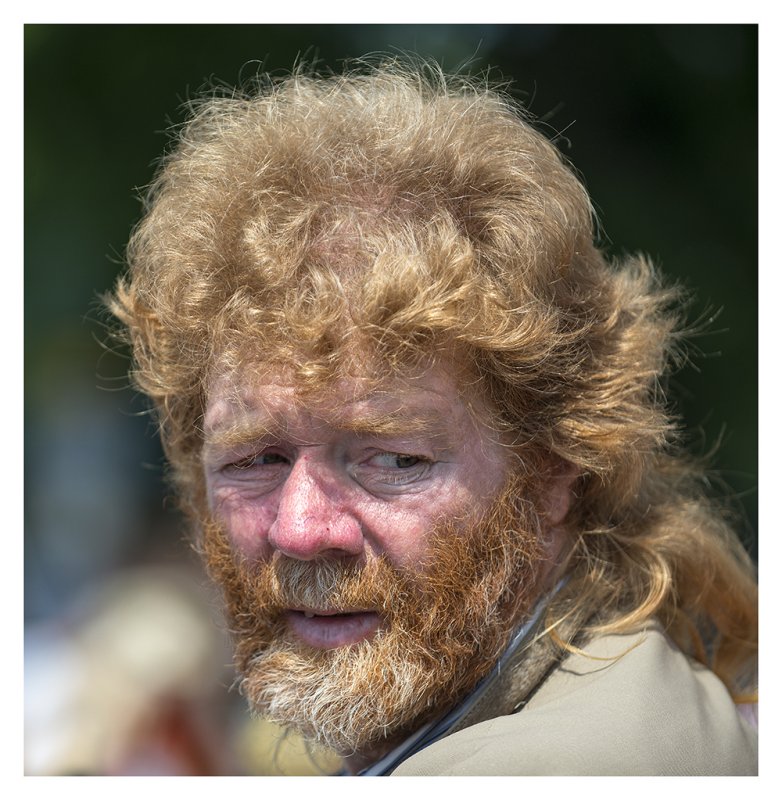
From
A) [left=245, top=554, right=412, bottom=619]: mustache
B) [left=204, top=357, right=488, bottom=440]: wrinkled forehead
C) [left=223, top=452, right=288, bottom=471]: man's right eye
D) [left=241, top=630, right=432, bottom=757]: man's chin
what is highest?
[left=204, top=357, right=488, bottom=440]: wrinkled forehead

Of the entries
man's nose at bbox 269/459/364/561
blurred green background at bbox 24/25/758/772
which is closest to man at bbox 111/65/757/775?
man's nose at bbox 269/459/364/561

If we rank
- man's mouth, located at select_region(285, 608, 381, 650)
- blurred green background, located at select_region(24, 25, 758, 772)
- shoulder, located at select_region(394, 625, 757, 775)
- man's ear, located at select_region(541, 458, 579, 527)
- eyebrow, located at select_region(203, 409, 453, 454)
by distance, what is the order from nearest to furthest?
shoulder, located at select_region(394, 625, 757, 775) → eyebrow, located at select_region(203, 409, 453, 454) → man's mouth, located at select_region(285, 608, 381, 650) → man's ear, located at select_region(541, 458, 579, 527) → blurred green background, located at select_region(24, 25, 758, 772)

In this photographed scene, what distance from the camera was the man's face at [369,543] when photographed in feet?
5.41

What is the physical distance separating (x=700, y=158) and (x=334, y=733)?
350cm

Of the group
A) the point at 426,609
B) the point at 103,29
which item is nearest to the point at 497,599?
the point at 426,609

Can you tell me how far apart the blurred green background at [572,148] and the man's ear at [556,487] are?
1.86 m

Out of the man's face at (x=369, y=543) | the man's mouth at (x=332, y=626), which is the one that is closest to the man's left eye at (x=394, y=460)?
the man's face at (x=369, y=543)

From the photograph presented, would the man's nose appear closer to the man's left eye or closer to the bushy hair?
the man's left eye

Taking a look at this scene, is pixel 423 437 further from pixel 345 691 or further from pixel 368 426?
pixel 345 691

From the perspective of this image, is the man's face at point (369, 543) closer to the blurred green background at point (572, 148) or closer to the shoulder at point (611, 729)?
the shoulder at point (611, 729)

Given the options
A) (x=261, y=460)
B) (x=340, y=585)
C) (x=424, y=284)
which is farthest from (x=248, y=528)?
(x=424, y=284)

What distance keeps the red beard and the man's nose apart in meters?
0.05

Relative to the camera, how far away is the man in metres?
1.63

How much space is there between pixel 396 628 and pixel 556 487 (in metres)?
0.51
